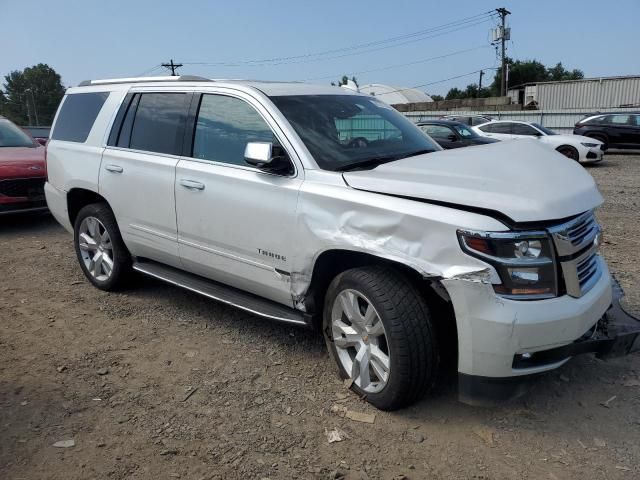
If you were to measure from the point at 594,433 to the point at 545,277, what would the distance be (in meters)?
0.95

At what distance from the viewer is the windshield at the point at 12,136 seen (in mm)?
8766

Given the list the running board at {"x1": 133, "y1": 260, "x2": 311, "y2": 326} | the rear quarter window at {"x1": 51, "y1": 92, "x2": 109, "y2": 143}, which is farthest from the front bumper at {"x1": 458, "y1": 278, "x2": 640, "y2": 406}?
the rear quarter window at {"x1": 51, "y1": 92, "x2": 109, "y2": 143}

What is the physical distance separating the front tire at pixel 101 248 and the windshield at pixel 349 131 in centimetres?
206

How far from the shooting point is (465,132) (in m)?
14.0

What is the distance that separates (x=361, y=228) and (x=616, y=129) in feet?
62.4

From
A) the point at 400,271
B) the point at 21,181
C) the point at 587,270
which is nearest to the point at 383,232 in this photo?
the point at 400,271

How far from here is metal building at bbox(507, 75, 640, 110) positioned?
35.5 metres

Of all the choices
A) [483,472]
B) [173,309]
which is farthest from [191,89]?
[483,472]

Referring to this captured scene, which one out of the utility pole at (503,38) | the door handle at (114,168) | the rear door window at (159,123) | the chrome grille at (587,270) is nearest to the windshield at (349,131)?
the rear door window at (159,123)

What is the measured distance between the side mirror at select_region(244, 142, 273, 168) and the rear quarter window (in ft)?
7.67

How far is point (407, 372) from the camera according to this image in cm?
Answer: 289

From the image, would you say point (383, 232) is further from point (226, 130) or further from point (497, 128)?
point (497, 128)

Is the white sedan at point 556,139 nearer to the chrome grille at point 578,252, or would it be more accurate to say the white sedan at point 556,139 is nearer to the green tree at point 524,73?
the chrome grille at point 578,252

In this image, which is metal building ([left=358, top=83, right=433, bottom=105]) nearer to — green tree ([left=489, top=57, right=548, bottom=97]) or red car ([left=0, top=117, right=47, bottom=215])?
green tree ([left=489, top=57, right=548, bottom=97])
